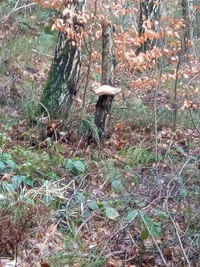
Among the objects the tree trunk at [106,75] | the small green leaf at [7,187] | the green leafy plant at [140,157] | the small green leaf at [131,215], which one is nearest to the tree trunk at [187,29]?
the tree trunk at [106,75]

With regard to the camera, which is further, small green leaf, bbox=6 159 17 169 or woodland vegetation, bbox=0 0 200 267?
small green leaf, bbox=6 159 17 169

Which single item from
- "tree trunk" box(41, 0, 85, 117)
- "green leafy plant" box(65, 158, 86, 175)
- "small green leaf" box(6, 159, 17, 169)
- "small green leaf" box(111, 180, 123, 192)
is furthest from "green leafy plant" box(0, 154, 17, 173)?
"tree trunk" box(41, 0, 85, 117)

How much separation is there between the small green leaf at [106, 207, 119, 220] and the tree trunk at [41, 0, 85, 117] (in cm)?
310

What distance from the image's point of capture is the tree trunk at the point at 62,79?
8.05 m

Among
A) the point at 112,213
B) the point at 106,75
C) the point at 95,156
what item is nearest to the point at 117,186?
the point at 112,213

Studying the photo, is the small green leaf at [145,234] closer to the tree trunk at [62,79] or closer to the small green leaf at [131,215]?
the small green leaf at [131,215]

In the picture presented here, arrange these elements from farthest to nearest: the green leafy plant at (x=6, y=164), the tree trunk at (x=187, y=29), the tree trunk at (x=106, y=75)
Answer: the tree trunk at (x=187, y=29) → the tree trunk at (x=106, y=75) → the green leafy plant at (x=6, y=164)

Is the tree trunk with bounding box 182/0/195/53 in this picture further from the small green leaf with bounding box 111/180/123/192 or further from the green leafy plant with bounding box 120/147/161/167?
the small green leaf with bounding box 111/180/123/192

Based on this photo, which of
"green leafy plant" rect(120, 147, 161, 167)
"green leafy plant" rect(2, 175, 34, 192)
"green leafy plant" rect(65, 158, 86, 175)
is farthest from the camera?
"green leafy plant" rect(120, 147, 161, 167)

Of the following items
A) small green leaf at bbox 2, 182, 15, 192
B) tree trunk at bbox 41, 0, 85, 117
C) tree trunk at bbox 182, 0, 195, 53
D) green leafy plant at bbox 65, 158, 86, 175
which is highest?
tree trunk at bbox 182, 0, 195, 53

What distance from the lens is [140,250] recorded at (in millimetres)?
4938

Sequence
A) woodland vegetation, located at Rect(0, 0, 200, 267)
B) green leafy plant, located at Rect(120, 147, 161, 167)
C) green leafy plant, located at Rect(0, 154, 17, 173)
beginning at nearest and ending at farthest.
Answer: woodland vegetation, located at Rect(0, 0, 200, 267), green leafy plant, located at Rect(0, 154, 17, 173), green leafy plant, located at Rect(120, 147, 161, 167)

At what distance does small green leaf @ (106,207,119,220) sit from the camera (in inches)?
204

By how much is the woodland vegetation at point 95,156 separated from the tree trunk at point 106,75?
0.01m
